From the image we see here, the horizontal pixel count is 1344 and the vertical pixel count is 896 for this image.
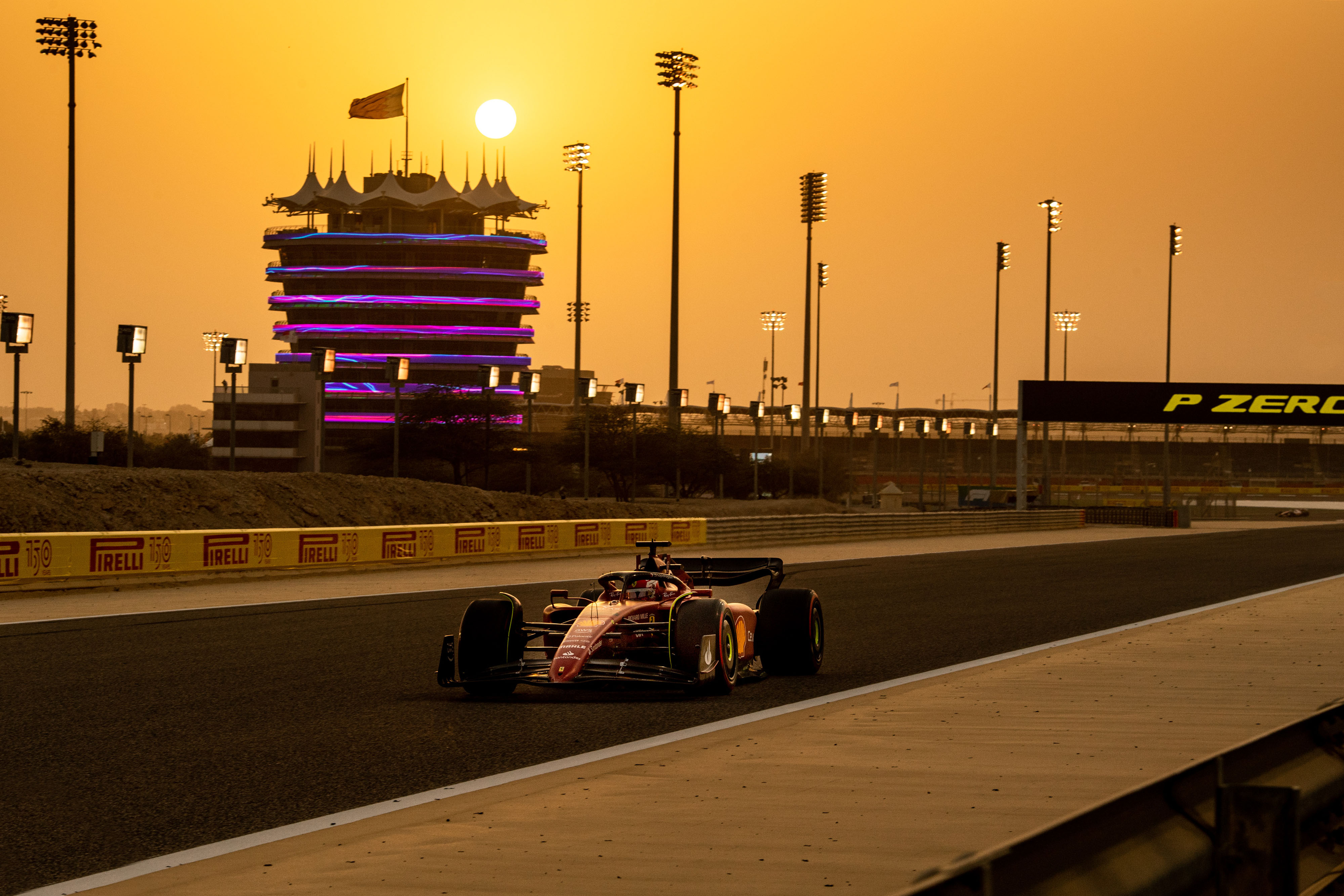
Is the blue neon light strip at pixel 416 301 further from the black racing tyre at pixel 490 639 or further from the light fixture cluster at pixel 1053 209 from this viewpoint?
the black racing tyre at pixel 490 639

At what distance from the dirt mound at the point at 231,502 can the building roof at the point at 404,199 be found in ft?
279

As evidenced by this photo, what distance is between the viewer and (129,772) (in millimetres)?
7984

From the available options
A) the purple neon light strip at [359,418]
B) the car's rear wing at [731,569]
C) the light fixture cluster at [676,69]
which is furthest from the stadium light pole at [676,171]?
the purple neon light strip at [359,418]

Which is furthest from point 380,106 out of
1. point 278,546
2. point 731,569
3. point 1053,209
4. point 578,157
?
point 731,569

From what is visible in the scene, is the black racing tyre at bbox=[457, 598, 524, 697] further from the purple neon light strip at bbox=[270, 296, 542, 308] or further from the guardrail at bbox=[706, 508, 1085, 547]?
the purple neon light strip at bbox=[270, 296, 542, 308]

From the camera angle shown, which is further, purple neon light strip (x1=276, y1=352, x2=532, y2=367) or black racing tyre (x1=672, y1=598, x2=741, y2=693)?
purple neon light strip (x1=276, y1=352, x2=532, y2=367)

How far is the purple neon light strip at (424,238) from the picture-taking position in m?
126

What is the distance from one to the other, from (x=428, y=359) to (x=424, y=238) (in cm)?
1092

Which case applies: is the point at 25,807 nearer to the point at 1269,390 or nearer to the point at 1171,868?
the point at 1171,868

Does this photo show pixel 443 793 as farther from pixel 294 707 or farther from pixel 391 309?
pixel 391 309

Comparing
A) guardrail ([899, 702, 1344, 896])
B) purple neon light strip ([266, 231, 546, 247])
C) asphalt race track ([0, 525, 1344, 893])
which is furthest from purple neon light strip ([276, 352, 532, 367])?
guardrail ([899, 702, 1344, 896])

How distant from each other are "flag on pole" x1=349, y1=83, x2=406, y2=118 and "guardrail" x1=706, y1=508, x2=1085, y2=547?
216 feet

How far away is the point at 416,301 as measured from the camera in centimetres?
12519

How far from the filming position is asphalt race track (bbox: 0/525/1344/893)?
7.03 metres
